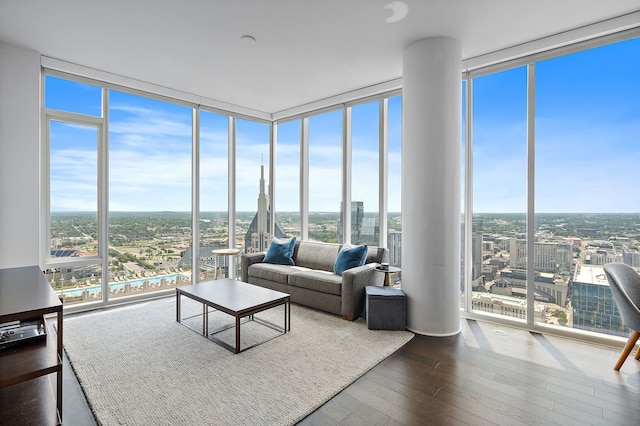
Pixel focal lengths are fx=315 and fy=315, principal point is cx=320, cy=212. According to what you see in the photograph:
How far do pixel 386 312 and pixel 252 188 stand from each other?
362cm

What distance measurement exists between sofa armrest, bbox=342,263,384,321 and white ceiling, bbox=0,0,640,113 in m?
2.57

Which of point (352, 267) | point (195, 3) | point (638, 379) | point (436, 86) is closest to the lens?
point (638, 379)

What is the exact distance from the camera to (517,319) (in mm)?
3543

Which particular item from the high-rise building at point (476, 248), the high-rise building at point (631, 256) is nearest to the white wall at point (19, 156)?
the high-rise building at point (476, 248)

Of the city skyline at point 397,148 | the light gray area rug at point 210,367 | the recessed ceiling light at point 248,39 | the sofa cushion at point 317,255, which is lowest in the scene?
the light gray area rug at point 210,367

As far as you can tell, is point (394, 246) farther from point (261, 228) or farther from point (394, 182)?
point (261, 228)

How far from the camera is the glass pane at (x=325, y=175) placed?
5.30 m

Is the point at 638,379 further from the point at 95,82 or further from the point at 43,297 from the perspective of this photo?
the point at 95,82

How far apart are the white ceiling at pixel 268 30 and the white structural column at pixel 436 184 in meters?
0.28

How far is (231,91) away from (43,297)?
12.5 feet

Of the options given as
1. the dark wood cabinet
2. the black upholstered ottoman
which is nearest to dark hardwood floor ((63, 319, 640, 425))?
the dark wood cabinet

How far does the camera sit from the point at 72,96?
408cm

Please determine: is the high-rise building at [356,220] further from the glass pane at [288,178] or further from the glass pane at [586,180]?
the glass pane at [586,180]

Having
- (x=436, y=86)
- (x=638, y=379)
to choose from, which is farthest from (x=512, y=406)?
(x=436, y=86)
